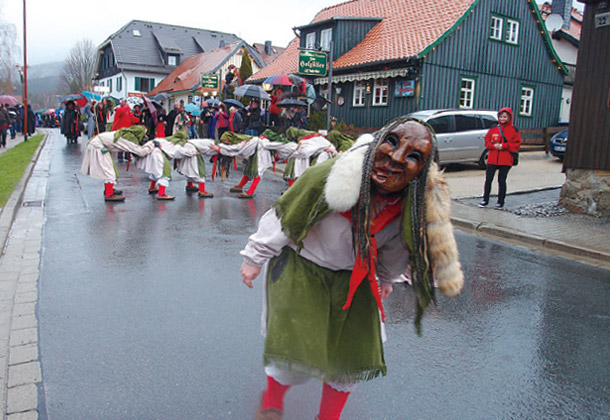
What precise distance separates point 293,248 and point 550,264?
541 centimetres

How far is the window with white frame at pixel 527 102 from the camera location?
2500 cm

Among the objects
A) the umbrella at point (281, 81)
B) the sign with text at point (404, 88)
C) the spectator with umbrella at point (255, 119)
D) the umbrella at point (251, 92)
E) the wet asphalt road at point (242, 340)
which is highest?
the sign with text at point (404, 88)

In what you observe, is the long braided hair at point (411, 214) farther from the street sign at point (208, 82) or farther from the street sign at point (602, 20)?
the street sign at point (208, 82)

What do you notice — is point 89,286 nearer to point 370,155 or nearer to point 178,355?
point 178,355

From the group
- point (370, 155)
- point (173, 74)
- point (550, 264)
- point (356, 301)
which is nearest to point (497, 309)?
point (550, 264)

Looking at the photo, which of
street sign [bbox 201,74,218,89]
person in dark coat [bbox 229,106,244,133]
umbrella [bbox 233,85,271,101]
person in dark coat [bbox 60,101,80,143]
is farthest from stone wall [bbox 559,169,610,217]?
person in dark coat [bbox 60,101,80,143]

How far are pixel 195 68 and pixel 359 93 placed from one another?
3305cm

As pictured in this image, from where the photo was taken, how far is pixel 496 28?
23406mm

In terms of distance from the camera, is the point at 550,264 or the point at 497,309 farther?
the point at 550,264

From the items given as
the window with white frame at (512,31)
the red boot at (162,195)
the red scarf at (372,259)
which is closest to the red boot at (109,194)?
the red boot at (162,195)

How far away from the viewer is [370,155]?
7.55 feet

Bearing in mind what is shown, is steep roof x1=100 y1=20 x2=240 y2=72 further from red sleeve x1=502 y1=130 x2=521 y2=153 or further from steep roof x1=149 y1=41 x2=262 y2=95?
red sleeve x1=502 y1=130 x2=521 y2=153

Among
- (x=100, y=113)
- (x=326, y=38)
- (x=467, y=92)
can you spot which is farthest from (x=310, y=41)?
(x=100, y=113)

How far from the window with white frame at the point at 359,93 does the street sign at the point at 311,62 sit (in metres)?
7.90
